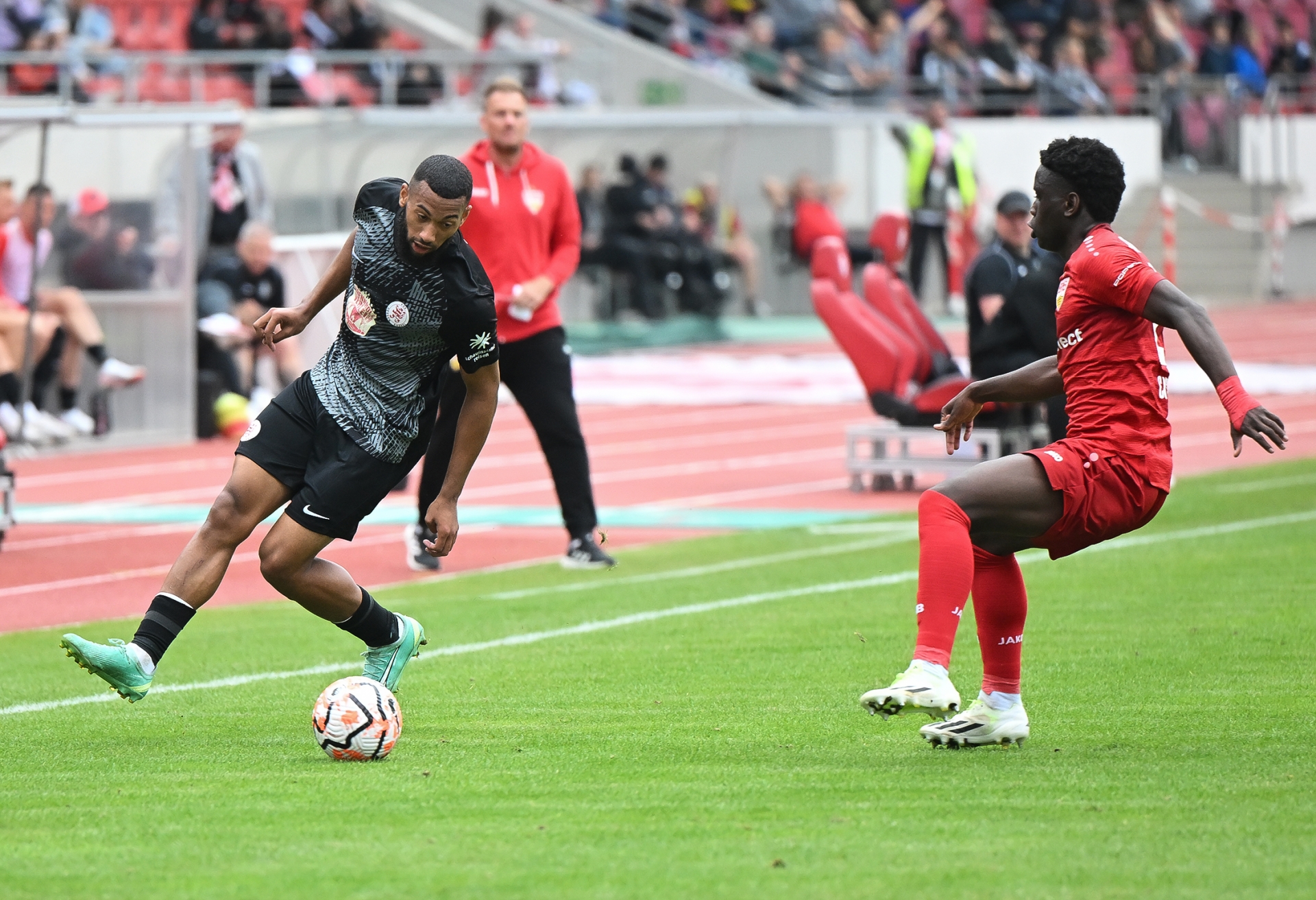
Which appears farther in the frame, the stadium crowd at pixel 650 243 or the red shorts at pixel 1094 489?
the stadium crowd at pixel 650 243

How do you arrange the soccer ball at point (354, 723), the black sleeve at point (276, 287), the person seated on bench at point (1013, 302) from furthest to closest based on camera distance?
1. the black sleeve at point (276, 287)
2. the person seated on bench at point (1013, 302)
3. the soccer ball at point (354, 723)

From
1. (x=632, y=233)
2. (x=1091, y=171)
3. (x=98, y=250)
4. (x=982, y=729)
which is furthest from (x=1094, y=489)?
(x=632, y=233)

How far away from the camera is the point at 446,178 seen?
258 inches

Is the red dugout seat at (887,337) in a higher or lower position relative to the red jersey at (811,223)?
lower

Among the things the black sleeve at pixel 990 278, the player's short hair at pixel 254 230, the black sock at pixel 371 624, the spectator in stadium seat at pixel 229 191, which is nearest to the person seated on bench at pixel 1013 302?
the black sleeve at pixel 990 278

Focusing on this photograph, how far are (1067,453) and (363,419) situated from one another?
232 cm

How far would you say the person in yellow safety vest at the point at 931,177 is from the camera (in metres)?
28.9

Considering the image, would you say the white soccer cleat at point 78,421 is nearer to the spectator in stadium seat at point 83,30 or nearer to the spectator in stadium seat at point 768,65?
the spectator in stadium seat at point 83,30

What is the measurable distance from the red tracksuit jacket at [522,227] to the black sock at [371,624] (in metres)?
3.95

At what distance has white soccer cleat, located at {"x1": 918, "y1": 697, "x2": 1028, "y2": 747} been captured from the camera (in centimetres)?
630

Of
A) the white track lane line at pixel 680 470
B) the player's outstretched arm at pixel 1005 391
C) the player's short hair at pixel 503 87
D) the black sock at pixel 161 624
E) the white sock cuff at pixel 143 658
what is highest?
the player's short hair at pixel 503 87

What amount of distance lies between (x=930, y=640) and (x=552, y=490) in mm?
9745

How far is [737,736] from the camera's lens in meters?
6.68

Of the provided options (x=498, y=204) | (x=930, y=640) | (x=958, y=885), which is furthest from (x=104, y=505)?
(x=958, y=885)
